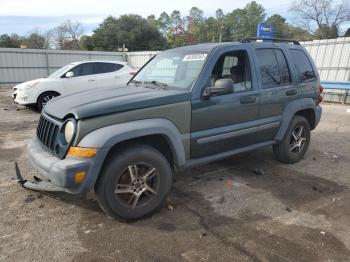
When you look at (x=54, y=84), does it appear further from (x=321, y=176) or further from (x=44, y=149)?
(x=321, y=176)

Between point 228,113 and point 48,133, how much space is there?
2.20 metres

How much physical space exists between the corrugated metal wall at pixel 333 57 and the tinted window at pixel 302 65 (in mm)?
9535

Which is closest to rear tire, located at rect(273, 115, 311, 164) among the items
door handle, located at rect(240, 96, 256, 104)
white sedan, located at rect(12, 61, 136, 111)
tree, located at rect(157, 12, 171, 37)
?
door handle, located at rect(240, 96, 256, 104)

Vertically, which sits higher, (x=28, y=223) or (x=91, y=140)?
(x=91, y=140)

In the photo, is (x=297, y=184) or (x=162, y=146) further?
(x=297, y=184)

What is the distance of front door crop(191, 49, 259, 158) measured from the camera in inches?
154

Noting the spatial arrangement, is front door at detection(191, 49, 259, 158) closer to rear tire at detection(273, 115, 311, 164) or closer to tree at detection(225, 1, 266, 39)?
rear tire at detection(273, 115, 311, 164)

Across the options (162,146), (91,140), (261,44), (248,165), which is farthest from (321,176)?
(91,140)

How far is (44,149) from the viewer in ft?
11.9

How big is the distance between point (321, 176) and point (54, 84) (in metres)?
8.41

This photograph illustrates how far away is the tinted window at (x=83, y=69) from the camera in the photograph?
10.6m

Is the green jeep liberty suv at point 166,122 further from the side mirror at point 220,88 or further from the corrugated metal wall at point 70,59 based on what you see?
the corrugated metal wall at point 70,59

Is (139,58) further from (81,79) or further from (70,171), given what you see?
(70,171)

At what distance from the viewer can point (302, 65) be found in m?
5.31
